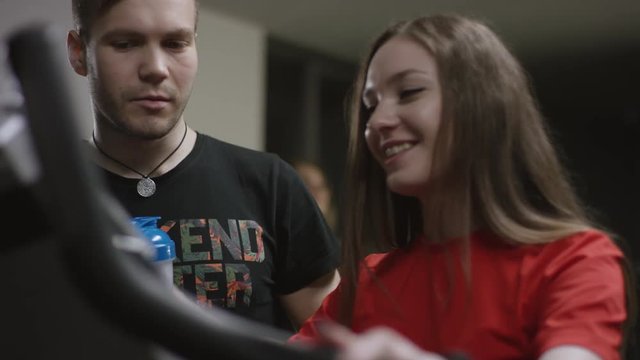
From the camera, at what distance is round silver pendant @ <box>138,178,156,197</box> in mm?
1078

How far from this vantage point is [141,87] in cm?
100

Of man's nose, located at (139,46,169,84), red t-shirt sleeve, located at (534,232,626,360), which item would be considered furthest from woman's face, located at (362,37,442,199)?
man's nose, located at (139,46,169,84)

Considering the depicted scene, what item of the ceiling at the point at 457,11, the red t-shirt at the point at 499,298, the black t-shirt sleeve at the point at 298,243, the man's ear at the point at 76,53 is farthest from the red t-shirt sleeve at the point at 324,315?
the ceiling at the point at 457,11

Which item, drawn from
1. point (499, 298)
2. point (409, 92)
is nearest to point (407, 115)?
point (409, 92)

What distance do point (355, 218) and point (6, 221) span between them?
56 centimetres

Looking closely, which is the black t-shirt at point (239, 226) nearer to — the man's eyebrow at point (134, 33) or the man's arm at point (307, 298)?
the man's arm at point (307, 298)

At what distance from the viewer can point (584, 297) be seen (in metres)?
0.61

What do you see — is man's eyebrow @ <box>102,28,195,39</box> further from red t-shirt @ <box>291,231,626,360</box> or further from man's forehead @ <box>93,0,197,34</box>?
red t-shirt @ <box>291,231,626,360</box>

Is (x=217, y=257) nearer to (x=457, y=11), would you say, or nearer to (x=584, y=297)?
(x=584, y=297)

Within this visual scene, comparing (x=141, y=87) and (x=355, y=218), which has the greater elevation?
(x=141, y=87)

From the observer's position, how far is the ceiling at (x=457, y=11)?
3553mm

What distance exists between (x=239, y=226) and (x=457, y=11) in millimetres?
2731

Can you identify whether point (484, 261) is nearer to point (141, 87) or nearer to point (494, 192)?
point (494, 192)

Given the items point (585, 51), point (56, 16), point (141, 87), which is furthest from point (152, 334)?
point (585, 51)
